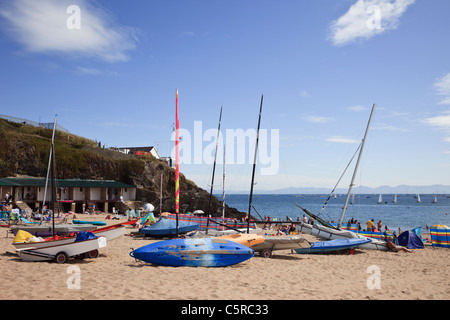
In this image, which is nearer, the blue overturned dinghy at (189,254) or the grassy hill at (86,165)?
the blue overturned dinghy at (189,254)

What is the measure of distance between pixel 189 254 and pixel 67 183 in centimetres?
3909

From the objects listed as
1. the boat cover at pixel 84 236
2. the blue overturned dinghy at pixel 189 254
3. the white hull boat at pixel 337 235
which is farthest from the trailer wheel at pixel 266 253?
the boat cover at pixel 84 236

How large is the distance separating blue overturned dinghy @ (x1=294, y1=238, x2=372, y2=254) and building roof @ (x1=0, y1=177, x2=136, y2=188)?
1433 inches

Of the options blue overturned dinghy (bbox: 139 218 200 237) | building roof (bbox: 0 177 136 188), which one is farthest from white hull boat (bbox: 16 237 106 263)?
building roof (bbox: 0 177 136 188)

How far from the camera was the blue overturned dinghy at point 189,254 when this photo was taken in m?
13.4

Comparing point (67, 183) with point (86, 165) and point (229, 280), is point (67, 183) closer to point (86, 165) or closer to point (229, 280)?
point (86, 165)

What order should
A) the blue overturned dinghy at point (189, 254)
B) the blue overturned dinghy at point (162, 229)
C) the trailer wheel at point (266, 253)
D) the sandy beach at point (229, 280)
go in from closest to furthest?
the sandy beach at point (229, 280)
the blue overturned dinghy at point (189, 254)
the trailer wheel at point (266, 253)
the blue overturned dinghy at point (162, 229)

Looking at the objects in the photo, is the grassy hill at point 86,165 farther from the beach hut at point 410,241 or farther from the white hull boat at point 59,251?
the white hull boat at point 59,251

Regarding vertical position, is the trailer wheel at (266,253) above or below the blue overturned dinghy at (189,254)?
below

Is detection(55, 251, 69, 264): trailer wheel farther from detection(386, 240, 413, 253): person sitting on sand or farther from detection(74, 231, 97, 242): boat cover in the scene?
detection(386, 240, 413, 253): person sitting on sand

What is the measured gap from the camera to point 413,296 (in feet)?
33.2

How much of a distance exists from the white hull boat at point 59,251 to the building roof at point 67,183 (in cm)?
3049

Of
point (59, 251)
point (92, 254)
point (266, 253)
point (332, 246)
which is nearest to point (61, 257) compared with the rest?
point (59, 251)
